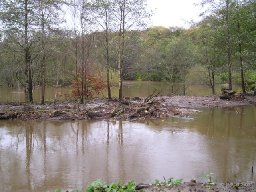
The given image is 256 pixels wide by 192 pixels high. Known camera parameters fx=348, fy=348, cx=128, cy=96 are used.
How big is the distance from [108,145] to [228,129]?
5728mm

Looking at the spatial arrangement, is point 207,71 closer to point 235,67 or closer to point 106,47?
point 235,67

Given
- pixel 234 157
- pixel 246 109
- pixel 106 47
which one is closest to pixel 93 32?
pixel 106 47

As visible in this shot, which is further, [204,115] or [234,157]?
[204,115]

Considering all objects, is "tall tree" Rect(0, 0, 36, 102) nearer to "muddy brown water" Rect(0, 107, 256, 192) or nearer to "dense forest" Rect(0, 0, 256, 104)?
"dense forest" Rect(0, 0, 256, 104)

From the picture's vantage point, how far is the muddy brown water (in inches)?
329

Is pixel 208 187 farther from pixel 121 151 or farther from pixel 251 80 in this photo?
pixel 251 80

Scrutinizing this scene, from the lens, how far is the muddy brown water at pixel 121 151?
835 centimetres

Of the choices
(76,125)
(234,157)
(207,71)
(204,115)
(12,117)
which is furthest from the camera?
(207,71)

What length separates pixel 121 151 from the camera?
1093 cm

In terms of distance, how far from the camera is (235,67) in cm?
2953

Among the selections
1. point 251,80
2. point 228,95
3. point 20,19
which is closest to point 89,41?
point 20,19

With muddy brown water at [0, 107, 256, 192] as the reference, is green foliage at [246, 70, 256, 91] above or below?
above

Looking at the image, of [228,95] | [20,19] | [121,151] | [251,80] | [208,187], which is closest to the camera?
[208,187]

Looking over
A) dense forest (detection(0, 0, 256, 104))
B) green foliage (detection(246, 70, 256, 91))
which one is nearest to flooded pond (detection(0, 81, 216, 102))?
dense forest (detection(0, 0, 256, 104))
